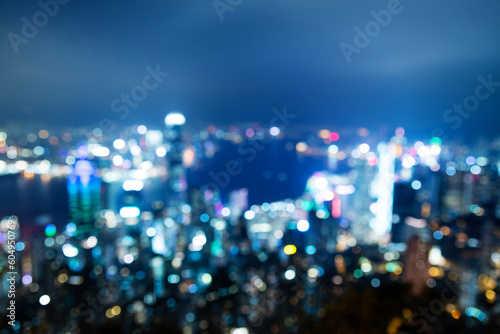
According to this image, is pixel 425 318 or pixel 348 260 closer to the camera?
pixel 425 318

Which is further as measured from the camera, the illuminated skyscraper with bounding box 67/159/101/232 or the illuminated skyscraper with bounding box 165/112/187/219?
A: the illuminated skyscraper with bounding box 165/112/187/219

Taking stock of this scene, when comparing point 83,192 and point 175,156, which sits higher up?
point 175,156

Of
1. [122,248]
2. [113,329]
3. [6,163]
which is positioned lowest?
[122,248]

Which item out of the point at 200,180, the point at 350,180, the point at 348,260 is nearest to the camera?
the point at 348,260

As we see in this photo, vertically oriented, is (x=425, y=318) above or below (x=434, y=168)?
below

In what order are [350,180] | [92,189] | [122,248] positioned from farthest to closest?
[350,180]
[92,189]
[122,248]

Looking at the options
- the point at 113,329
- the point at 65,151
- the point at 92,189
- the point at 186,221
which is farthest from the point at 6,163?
the point at 113,329

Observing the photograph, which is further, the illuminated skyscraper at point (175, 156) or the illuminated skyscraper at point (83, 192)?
the illuminated skyscraper at point (175, 156)

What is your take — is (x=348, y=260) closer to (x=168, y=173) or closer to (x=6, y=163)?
(x=6, y=163)

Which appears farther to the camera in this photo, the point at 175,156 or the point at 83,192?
the point at 175,156
